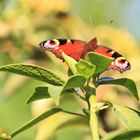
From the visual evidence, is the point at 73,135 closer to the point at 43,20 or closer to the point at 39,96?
the point at 43,20

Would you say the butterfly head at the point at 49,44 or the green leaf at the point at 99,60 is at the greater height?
the green leaf at the point at 99,60

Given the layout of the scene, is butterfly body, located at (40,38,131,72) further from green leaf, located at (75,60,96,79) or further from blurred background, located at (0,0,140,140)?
blurred background, located at (0,0,140,140)

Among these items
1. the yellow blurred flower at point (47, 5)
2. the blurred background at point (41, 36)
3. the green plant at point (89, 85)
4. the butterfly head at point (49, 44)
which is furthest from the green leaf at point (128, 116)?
the yellow blurred flower at point (47, 5)

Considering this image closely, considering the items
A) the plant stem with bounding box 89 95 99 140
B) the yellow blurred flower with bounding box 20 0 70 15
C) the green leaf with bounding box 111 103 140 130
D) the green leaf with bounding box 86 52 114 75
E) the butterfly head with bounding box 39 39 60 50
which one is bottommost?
the yellow blurred flower with bounding box 20 0 70 15

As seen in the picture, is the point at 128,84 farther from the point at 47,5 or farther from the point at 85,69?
the point at 47,5

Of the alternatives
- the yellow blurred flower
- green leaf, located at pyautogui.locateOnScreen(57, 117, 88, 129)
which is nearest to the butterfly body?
green leaf, located at pyautogui.locateOnScreen(57, 117, 88, 129)

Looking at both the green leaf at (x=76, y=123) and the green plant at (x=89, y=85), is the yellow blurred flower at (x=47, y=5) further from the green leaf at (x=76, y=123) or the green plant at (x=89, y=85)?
the green plant at (x=89, y=85)
